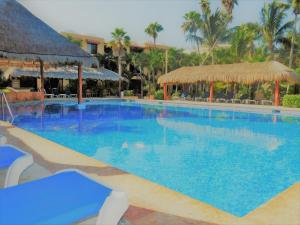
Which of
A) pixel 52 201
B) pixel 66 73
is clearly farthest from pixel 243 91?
pixel 52 201

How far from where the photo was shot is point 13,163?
3.02 meters

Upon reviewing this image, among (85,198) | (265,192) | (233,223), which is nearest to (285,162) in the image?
(265,192)

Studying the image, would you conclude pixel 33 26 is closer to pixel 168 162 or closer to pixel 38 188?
pixel 168 162

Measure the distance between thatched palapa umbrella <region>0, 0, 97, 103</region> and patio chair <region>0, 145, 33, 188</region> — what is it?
98.9 inches

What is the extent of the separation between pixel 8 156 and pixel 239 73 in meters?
20.0

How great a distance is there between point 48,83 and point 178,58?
47.4ft

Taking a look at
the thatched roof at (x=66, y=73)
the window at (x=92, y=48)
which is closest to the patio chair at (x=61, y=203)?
the thatched roof at (x=66, y=73)

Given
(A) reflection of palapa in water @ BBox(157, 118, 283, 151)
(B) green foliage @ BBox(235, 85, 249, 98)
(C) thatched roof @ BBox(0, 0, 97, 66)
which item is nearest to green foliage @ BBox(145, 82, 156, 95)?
(B) green foliage @ BBox(235, 85, 249, 98)

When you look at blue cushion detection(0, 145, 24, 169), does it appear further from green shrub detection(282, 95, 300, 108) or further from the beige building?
the beige building

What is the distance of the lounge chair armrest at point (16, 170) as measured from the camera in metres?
2.89

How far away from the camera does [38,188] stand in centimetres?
234

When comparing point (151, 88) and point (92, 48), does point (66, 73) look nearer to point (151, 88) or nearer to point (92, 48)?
point (92, 48)

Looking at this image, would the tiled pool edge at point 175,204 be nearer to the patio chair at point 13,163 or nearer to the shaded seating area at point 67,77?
the patio chair at point 13,163

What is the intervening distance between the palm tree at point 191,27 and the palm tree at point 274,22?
25.0 feet
